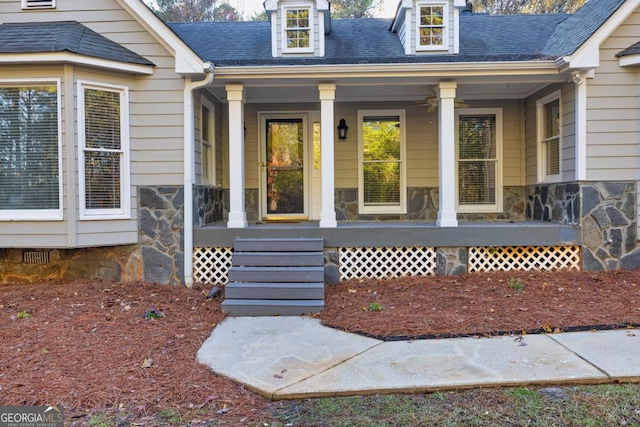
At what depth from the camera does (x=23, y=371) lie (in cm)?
332

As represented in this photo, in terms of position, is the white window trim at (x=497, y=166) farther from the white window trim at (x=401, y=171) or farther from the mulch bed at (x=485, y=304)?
the mulch bed at (x=485, y=304)

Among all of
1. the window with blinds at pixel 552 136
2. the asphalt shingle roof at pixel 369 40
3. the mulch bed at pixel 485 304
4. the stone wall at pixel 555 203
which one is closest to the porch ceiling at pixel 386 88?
the asphalt shingle roof at pixel 369 40

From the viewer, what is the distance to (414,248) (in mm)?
6031

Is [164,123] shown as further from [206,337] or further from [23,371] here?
[23,371]

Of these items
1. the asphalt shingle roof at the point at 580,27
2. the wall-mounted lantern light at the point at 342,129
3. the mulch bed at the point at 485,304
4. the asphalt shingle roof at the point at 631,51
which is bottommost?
the mulch bed at the point at 485,304

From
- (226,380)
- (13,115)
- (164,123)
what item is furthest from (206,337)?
(13,115)

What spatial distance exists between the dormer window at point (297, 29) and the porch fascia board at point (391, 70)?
1491 millimetres

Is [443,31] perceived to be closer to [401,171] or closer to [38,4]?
[401,171]

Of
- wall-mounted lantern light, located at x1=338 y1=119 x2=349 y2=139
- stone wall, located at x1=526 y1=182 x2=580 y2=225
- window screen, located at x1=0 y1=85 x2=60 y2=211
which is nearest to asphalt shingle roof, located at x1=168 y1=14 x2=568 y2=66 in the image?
wall-mounted lantern light, located at x1=338 y1=119 x2=349 y2=139

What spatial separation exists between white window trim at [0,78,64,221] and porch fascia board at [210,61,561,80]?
1.98m

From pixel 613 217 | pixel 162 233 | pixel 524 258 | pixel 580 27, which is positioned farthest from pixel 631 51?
pixel 162 233

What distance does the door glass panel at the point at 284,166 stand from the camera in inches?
316

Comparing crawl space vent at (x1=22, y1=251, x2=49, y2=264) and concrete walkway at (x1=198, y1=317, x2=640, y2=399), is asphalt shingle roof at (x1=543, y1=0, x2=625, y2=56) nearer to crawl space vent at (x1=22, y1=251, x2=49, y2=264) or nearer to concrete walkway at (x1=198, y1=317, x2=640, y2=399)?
concrete walkway at (x1=198, y1=317, x2=640, y2=399)

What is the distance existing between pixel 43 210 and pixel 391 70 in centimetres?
483
